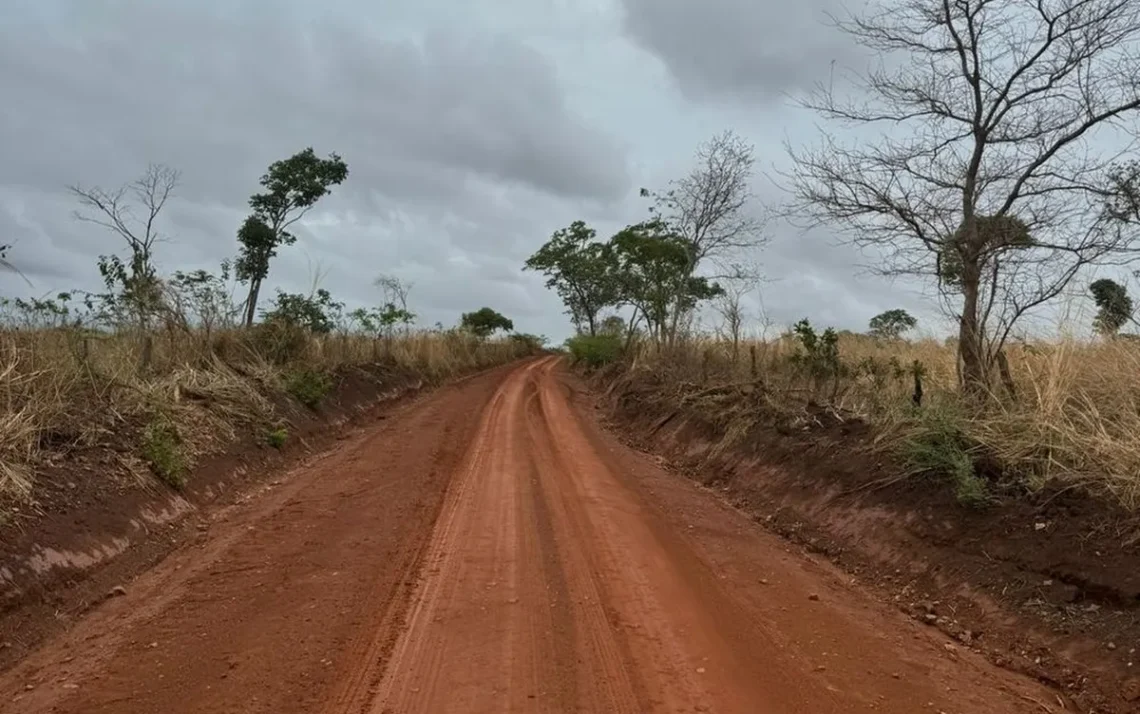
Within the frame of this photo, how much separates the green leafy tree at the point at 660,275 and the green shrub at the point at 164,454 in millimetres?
13819

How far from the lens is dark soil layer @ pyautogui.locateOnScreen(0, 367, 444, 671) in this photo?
4691 mm

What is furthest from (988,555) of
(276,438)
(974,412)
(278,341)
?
(278,341)

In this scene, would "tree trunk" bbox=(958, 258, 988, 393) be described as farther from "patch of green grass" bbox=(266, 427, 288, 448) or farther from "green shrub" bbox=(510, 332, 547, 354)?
"green shrub" bbox=(510, 332, 547, 354)

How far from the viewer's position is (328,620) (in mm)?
4605

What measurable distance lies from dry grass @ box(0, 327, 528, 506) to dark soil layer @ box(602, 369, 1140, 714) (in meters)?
6.56

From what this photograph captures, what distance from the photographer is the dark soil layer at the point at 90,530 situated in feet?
15.4

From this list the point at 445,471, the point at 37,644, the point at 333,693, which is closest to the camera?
the point at 333,693

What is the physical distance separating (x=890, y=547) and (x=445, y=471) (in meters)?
5.19

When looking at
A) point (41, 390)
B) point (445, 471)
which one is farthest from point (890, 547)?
point (41, 390)

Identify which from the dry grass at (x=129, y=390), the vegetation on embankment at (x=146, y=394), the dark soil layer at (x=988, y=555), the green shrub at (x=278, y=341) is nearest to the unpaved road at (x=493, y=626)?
the dark soil layer at (x=988, y=555)

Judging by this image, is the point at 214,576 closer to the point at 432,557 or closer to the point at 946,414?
the point at 432,557

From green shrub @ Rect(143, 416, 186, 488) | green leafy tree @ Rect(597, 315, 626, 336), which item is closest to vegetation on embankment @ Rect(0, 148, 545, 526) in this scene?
green shrub @ Rect(143, 416, 186, 488)

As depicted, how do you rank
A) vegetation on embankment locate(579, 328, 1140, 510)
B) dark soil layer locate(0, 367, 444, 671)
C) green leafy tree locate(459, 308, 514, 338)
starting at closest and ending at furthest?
dark soil layer locate(0, 367, 444, 671) < vegetation on embankment locate(579, 328, 1140, 510) < green leafy tree locate(459, 308, 514, 338)

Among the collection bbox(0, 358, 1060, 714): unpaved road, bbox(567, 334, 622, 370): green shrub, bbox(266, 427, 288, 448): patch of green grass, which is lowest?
bbox(0, 358, 1060, 714): unpaved road
